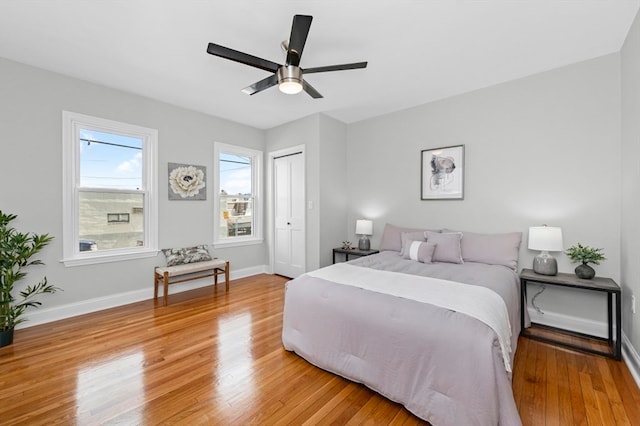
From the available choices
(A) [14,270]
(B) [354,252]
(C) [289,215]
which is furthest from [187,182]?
(B) [354,252]

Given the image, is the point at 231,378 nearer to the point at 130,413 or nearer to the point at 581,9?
the point at 130,413

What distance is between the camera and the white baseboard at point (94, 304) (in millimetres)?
2873

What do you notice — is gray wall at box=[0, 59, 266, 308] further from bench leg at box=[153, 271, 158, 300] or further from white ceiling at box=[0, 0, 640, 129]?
white ceiling at box=[0, 0, 640, 129]

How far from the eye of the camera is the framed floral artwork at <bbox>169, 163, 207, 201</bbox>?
397 cm

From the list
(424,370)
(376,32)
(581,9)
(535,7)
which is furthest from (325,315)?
(581,9)

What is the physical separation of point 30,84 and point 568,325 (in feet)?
20.4

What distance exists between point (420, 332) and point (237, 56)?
2347mm

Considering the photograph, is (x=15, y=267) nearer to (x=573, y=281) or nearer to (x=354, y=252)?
(x=354, y=252)

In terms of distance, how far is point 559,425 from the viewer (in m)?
1.54

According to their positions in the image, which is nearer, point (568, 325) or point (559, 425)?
point (559, 425)

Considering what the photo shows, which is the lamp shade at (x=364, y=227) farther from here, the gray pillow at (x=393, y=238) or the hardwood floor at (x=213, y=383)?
the hardwood floor at (x=213, y=383)

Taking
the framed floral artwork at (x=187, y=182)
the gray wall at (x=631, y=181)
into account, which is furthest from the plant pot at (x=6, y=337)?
the gray wall at (x=631, y=181)

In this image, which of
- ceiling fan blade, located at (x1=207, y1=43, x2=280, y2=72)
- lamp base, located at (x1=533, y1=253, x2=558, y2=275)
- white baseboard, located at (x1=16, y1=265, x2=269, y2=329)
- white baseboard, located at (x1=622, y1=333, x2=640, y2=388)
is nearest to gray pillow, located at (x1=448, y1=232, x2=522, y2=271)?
lamp base, located at (x1=533, y1=253, x2=558, y2=275)

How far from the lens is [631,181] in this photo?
2230 millimetres
